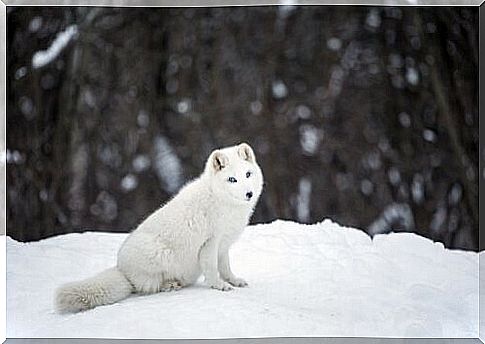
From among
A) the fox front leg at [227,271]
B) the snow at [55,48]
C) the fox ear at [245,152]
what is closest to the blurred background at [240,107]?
the snow at [55,48]

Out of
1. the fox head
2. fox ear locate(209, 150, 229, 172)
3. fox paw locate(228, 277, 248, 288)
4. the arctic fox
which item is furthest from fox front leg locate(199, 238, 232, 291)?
fox ear locate(209, 150, 229, 172)

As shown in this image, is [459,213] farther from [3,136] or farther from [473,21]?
[3,136]

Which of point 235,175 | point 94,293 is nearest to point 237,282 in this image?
point 235,175

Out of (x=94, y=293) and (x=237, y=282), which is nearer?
(x=94, y=293)

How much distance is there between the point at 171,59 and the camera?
374 cm

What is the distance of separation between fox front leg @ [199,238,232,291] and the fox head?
8.3 inches

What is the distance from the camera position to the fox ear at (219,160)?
3.55 metres

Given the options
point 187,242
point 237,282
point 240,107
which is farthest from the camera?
point 240,107

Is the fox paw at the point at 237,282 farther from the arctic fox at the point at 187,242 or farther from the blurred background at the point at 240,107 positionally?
the blurred background at the point at 240,107

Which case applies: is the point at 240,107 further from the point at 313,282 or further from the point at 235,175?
the point at 313,282

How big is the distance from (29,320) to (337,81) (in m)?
1.81

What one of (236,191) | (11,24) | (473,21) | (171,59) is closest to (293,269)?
(236,191)

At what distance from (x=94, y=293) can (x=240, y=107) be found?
1.08m

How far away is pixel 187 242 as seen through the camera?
3.51 m
